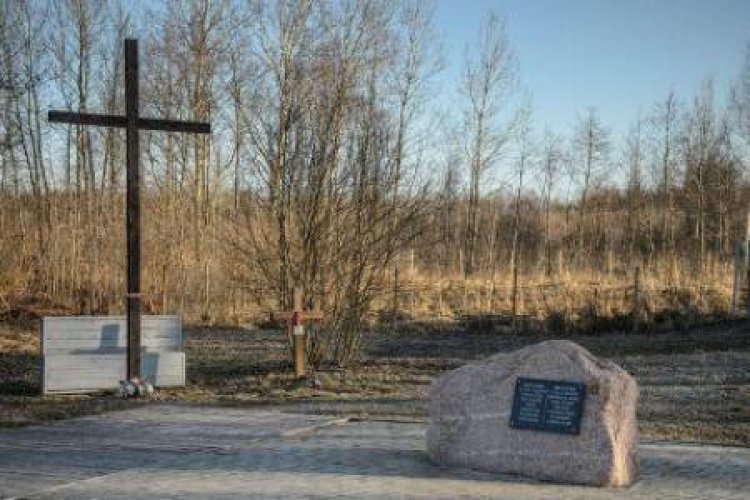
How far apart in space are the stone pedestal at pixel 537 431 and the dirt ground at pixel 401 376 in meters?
2.57

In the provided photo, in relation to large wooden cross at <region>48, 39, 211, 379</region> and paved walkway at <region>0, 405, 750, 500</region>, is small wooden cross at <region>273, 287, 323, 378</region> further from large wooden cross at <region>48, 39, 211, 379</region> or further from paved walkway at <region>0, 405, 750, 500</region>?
paved walkway at <region>0, 405, 750, 500</region>

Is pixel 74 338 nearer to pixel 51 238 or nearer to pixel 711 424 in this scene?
pixel 711 424

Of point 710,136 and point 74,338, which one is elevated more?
point 710,136

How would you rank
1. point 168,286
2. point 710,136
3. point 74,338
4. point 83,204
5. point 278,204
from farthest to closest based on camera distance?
1. point 710,136
2. point 83,204
3. point 168,286
4. point 278,204
5. point 74,338

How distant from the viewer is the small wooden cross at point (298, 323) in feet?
43.1

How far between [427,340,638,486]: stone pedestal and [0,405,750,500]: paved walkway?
16cm

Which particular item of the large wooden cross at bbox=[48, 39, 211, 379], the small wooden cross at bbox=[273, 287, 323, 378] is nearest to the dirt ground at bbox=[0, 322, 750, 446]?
the small wooden cross at bbox=[273, 287, 323, 378]

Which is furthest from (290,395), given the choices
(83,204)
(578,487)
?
(83,204)

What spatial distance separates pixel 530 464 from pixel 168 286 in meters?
19.1

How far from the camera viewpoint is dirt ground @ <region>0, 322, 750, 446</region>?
35.1 feet

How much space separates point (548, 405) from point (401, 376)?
6981 mm

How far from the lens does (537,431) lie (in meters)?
7.21

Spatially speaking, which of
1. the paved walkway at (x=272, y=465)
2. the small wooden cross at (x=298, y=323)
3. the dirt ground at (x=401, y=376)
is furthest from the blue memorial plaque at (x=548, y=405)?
the small wooden cross at (x=298, y=323)

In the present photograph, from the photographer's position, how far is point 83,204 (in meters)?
27.3
